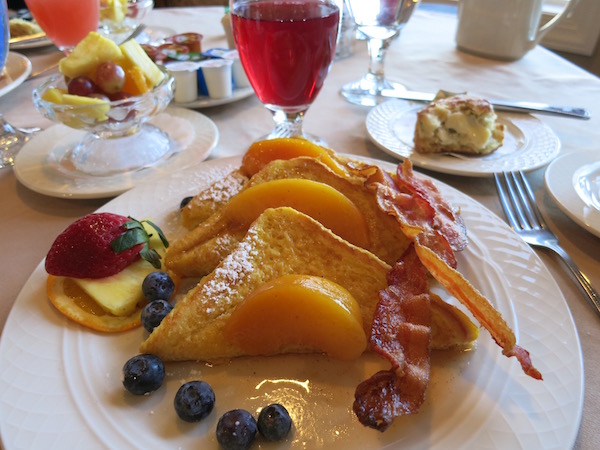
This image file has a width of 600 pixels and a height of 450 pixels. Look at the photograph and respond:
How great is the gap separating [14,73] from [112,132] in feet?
3.00

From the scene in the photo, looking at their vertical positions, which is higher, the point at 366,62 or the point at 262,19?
the point at 262,19

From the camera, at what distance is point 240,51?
154 cm

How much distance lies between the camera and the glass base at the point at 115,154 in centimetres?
153

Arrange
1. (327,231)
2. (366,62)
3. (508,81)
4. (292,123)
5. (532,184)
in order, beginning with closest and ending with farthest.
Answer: (327,231)
(532,184)
(292,123)
(508,81)
(366,62)

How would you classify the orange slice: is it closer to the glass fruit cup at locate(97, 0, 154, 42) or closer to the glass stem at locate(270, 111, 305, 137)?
the glass stem at locate(270, 111, 305, 137)

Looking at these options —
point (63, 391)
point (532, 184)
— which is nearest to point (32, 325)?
point (63, 391)

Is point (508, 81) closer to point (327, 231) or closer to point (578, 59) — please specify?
point (327, 231)

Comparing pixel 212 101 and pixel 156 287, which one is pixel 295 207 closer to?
pixel 156 287

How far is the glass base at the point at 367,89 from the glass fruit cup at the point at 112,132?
0.89 metres

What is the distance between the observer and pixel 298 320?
88 cm

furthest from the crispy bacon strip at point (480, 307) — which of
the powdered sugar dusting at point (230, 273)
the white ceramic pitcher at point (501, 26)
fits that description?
the white ceramic pitcher at point (501, 26)

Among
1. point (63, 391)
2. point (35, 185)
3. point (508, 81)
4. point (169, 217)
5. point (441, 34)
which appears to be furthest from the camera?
point (441, 34)

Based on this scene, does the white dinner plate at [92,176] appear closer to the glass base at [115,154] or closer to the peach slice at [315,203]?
the glass base at [115,154]

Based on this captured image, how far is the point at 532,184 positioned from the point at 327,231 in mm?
915
